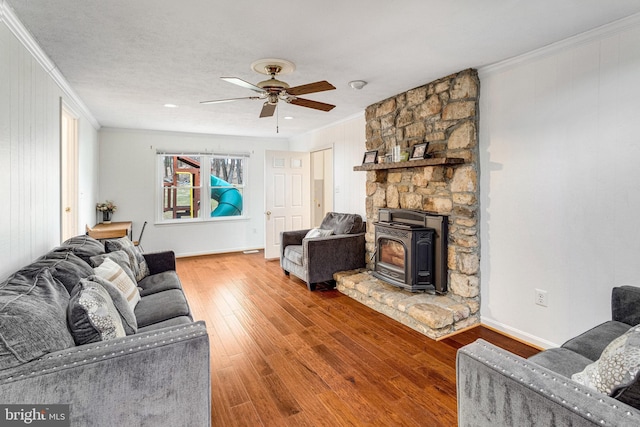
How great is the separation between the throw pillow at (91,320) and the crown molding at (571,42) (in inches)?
136

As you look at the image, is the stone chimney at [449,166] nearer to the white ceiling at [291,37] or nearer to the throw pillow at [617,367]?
the white ceiling at [291,37]

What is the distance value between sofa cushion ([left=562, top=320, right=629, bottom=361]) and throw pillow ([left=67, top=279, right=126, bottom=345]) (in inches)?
94.8

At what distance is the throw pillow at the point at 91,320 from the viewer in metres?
1.39

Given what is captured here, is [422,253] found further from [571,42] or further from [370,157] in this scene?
[571,42]

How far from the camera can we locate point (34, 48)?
2.39 m

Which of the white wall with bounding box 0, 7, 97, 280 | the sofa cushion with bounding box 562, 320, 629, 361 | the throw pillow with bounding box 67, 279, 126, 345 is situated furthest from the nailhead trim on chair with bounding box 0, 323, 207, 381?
the sofa cushion with bounding box 562, 320, 629, 361

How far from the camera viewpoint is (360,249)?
14.8ft

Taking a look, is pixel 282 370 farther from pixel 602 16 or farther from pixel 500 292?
pixel 602 16

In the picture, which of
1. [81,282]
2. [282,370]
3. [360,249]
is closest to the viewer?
[81,282]

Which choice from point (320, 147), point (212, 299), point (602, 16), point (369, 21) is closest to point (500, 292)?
point (602, 16)

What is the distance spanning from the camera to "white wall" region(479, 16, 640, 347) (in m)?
2.19

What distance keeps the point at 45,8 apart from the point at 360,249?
3.86 meters

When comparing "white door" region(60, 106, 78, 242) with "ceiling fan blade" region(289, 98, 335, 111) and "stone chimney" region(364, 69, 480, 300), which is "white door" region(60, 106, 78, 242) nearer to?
"ceiling fan blade" region(289, 98, 335, 111)

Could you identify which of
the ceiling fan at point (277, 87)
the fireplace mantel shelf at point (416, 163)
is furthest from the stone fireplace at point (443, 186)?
the ceiling fan at point (277, 87)
